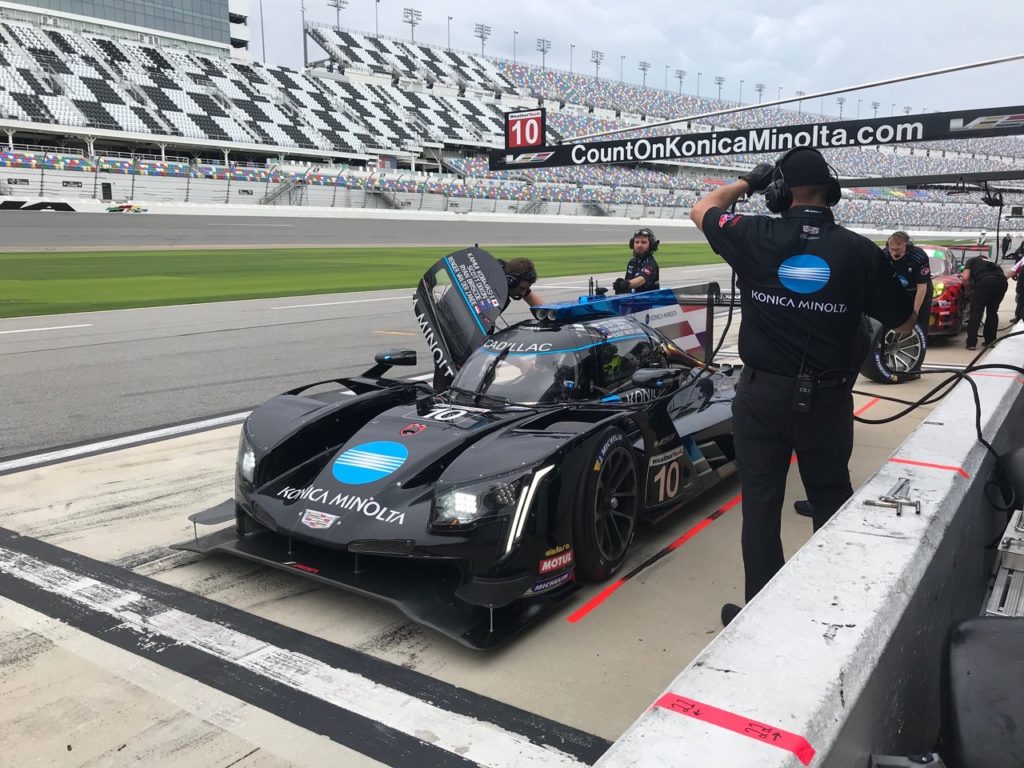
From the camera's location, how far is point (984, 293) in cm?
1152

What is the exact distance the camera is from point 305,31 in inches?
3302

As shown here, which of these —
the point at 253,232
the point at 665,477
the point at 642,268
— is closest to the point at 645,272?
the point at 642,268

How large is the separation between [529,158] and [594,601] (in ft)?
26.5

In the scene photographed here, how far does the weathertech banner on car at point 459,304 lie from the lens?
18.9 feet

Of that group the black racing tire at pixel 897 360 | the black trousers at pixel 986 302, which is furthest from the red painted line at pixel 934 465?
the black trousers at pixel 986 302

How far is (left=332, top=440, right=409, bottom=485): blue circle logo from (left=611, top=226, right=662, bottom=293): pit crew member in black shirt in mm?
5083

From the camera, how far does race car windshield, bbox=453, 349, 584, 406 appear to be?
16.0ft

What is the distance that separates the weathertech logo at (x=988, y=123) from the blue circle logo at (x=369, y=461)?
6.78 metres

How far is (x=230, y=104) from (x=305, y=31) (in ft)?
89.0

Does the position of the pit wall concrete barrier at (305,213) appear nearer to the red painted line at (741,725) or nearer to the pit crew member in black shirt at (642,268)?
the pit crew member in black shirt at (642,268)

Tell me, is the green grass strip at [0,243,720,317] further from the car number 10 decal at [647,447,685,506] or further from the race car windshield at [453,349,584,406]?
the car number 10 decal at [647,447,685,506]

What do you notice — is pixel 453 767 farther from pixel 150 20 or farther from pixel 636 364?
pixel 150 20

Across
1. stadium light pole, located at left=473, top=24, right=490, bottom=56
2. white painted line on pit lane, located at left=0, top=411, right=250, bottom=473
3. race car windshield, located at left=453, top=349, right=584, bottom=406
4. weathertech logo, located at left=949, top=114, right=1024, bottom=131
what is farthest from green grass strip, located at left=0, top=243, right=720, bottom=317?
stadium light pole, located at left=473, top=24, right=490, bottom=56

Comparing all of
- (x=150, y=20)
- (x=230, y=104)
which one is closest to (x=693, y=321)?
(x=230, y=104)
